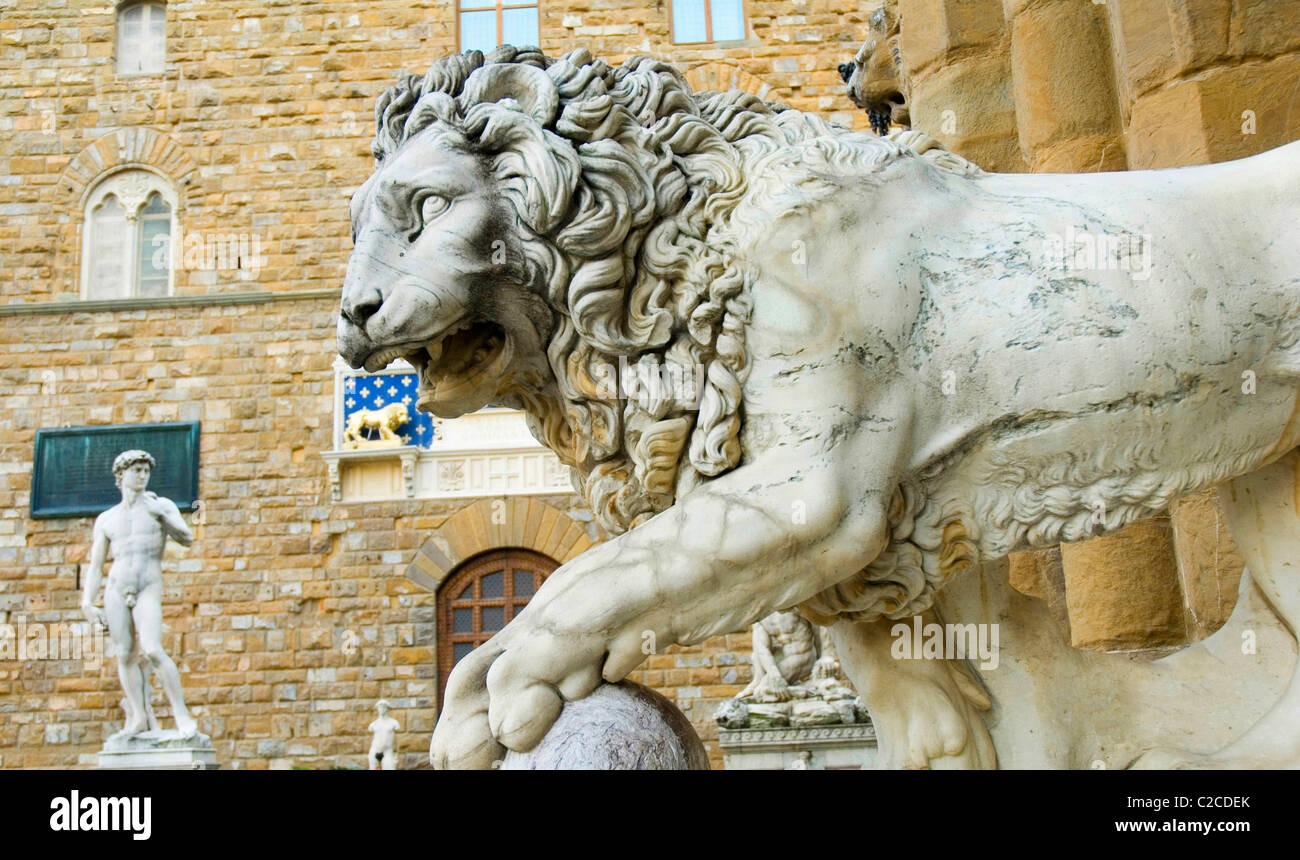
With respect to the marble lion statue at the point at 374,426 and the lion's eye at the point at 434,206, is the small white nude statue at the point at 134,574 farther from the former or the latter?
the lion's eye at the point at 434,206

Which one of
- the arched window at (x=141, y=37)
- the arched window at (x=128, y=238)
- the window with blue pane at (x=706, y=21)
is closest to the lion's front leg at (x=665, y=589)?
the window with blue pane at (x=706, y=21)

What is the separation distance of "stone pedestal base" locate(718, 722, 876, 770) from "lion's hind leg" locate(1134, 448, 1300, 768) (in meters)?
4.60

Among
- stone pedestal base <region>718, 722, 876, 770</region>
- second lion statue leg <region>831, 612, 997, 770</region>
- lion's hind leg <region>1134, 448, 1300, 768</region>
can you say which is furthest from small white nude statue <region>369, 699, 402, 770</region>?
lion's hind leg <region>1134, 448, 1300, 768</region>

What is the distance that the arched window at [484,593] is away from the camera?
45.6ft

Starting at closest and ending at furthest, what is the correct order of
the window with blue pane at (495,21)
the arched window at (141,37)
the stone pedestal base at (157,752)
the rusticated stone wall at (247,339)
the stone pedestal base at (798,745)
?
the stone pedestal base at (798,745) → the stone pedestal base at (157,752) → the rusticated stone wall at (247,339) → the window with blue pane at (495,21) → the arched window at (141,37)

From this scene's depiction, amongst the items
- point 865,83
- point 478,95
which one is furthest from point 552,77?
point 865,83

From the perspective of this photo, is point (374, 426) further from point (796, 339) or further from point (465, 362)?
point (796, 339)

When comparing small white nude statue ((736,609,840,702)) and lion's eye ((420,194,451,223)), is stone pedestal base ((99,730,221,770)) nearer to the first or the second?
small white nude statue ((736,609,840,702))

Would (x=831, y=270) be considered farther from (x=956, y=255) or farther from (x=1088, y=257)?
(x=1088, y=257)

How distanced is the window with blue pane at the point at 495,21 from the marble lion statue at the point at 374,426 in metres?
4.02

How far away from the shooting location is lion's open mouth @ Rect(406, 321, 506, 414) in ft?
6.48

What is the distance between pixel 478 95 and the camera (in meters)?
1.95

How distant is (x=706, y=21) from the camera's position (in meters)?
15.0

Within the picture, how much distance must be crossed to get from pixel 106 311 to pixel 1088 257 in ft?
46.8
